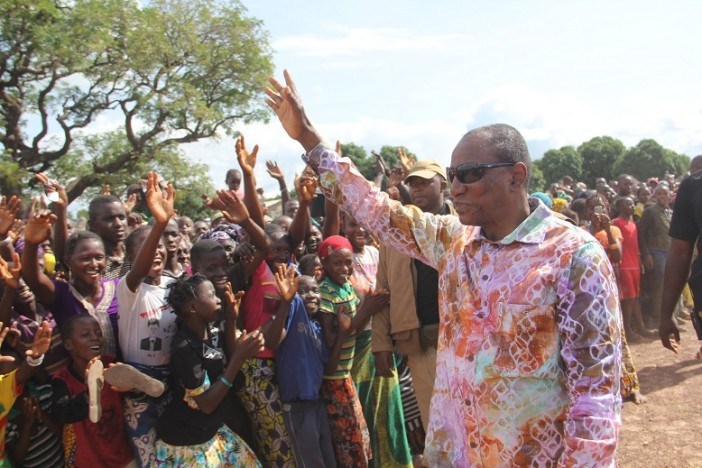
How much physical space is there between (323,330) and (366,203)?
2014 mm

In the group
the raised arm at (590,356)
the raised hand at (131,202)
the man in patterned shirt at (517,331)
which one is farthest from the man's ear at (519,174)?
the raised hand at (131,202)

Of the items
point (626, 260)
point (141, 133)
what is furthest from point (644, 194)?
point (141, 133)

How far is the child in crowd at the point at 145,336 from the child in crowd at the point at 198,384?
7 centimetres

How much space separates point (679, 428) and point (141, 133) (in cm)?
2095

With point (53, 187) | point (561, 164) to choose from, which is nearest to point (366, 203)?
point (53, 187)

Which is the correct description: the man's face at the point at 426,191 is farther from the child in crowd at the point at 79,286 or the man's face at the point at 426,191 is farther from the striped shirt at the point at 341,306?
the child in crowd at the point at 79,286

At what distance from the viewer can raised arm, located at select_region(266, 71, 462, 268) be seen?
7.54 feet

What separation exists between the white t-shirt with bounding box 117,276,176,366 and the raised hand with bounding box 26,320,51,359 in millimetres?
448

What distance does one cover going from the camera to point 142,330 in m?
3.35

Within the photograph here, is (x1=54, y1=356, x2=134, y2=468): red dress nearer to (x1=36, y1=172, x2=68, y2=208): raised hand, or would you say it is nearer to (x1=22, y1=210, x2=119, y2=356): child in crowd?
(x1=22, y1=210, x2=119, y2=356): child in crowd

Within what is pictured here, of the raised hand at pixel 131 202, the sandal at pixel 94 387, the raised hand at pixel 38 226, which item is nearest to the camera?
the sandal at pixel 94 387

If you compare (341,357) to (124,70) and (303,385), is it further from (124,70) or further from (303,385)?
(124,70)

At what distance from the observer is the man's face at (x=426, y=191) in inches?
157

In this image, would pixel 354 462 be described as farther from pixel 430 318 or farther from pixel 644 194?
pixel 644 194
